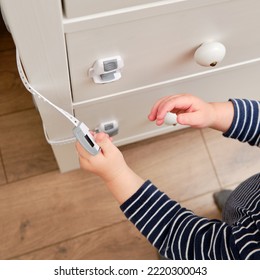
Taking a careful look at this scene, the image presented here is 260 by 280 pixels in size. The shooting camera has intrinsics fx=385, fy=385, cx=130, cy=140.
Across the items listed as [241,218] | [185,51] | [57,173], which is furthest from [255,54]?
[57,173]

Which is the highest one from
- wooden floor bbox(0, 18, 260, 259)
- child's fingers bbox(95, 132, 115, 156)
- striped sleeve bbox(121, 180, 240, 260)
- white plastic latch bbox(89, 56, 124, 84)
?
white plastic latch bbox(89, 56, 124, 84)

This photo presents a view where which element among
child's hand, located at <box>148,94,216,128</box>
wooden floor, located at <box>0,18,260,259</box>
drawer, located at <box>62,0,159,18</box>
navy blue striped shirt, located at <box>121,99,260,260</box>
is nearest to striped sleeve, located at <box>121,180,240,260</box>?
navy blue striped shirt, located at <box>121,99,260,260</box>

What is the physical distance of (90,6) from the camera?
0.37 meters

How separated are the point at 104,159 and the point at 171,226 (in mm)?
141

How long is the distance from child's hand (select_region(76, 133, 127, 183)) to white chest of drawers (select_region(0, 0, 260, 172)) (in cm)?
7

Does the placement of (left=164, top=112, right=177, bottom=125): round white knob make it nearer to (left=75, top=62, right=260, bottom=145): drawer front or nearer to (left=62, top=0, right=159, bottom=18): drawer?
(left=75, top=62, right=260, bottom=145): drawer front

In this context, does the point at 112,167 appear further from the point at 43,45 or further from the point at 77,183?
the point at 77,183

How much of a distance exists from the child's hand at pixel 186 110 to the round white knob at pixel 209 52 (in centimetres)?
7

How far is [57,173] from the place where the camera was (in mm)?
949

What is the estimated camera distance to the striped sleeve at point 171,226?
0.54 m

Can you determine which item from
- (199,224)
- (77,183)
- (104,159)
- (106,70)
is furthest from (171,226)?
(77,183)

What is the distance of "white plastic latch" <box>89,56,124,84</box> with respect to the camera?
0.47 metres

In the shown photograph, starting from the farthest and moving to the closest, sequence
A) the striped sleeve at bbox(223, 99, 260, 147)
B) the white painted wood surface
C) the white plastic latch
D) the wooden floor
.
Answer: the wooden floor → the striped sleeve at bbox(223, 99, 260, 147) → the white plastic latch → the white painted wood surface

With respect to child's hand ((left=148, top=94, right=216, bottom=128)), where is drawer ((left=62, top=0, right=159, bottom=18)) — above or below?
above
